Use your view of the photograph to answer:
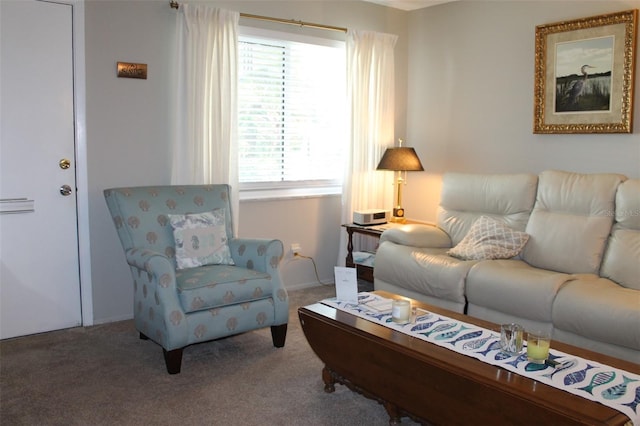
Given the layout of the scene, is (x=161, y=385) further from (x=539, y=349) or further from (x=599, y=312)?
(x=599, y=312)

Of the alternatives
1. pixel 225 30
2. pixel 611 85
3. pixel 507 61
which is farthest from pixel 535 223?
pixel 225 30

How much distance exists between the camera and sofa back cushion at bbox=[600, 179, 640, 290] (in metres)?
3.31

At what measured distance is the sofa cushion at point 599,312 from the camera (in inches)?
110

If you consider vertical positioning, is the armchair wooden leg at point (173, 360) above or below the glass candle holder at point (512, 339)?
below

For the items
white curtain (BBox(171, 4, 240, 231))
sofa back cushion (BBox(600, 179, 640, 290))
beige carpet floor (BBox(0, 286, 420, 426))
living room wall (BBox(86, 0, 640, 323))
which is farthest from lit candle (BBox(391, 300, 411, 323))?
living room wall (BBox(86, 0, 640, 323))

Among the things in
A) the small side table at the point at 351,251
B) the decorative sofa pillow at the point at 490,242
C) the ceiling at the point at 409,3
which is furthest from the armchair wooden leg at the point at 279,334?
the ceiling at the point at 409,3

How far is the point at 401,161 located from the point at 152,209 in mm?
2139

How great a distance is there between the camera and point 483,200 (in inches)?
166

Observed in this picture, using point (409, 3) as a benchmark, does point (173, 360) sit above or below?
below

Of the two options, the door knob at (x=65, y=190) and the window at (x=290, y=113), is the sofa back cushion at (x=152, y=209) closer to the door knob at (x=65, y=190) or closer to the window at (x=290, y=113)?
the door knob at (x=65, y=190)

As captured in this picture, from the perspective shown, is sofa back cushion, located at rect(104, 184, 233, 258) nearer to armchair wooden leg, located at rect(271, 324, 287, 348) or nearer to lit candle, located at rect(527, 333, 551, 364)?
armchair wooden leg, located at rect(271, 324, 287, 348)

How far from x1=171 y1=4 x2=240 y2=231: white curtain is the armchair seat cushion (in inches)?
36.4

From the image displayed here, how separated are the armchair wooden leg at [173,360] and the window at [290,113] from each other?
1.71 m

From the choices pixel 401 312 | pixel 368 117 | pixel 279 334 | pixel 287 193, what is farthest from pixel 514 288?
pixel 368 117
